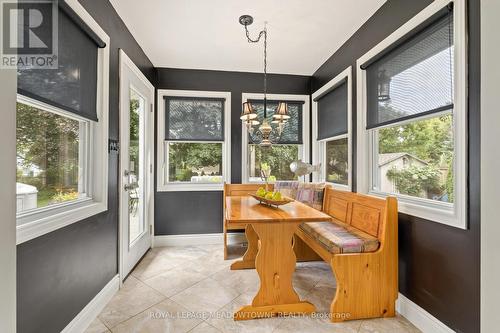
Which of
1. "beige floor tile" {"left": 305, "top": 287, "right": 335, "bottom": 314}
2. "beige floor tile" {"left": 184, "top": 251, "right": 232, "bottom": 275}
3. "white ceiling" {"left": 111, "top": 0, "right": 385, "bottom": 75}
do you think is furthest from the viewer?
"beige floor tile" {"left": 184, "top": 251, "right": 232, "bottom": 275}

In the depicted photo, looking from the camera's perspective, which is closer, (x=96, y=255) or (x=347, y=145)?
(x=96, y=255)

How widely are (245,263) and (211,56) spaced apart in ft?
8.74

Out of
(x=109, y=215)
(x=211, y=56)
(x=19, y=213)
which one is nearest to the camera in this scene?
(x=19, y=213)

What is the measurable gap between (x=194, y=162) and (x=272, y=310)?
2.35 m

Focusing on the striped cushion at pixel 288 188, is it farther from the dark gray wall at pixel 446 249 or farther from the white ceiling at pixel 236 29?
the white ceiling at pixel 236 29

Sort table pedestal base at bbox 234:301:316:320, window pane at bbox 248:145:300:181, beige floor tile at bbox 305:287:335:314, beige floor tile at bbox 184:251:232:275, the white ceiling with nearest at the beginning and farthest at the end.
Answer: table pedestal base at bbox 234:301:316:320 → beige floor tile at bbox 305:287:335:314 → the white ceiling → beige floor tile at bbox 184:251:232:275 → window pane at bbox 248:145:300:181

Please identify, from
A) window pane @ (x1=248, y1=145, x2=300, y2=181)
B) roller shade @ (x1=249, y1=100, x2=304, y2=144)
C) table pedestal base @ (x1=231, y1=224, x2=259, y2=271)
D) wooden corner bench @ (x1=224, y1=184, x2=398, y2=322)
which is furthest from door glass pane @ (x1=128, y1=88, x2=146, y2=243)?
wooden corner bench @ (x1=224, y1=184, x2=398, y2=322)

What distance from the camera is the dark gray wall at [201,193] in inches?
135

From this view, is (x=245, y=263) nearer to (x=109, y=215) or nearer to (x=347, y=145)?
(x=109, y=215)

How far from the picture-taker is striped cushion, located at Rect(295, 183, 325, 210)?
2930 millimetres

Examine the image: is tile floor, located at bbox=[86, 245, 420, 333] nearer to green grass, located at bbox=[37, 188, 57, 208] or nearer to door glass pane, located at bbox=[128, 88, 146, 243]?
door glass pane, located at bbox=[128, 88, 146, 243]

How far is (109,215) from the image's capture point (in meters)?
2.11

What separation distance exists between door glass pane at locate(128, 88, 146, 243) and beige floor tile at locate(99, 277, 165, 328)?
59cm

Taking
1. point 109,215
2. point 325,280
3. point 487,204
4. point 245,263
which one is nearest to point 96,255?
point 109,215
